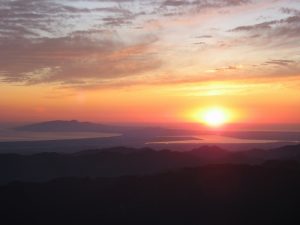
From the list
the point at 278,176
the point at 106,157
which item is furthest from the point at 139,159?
the point at 278,176

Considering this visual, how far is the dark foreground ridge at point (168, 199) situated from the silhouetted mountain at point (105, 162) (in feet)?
50.7

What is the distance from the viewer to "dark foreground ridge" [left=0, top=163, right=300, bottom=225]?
32.0 meters

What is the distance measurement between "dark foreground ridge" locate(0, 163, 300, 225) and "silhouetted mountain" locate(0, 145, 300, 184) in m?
15.5

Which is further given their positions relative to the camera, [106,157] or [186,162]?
[106,157]

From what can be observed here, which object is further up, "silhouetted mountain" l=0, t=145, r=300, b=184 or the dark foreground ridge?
"silhouetted mountain" l=0, t=145, r=300, b=184

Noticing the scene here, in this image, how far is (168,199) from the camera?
34625 mm

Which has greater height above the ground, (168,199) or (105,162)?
(105,162)

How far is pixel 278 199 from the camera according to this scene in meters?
33.0

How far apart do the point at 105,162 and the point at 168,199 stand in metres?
25.0

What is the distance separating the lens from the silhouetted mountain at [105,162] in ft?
180

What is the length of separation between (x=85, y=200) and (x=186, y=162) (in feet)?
72.1

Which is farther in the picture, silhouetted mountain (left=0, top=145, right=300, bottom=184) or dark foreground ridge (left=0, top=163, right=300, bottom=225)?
silhouetted mountain (left=0, top=145, right=300, bottom=184)

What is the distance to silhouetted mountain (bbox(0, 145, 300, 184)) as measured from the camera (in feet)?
180

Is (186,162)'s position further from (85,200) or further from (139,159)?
(85,200)
